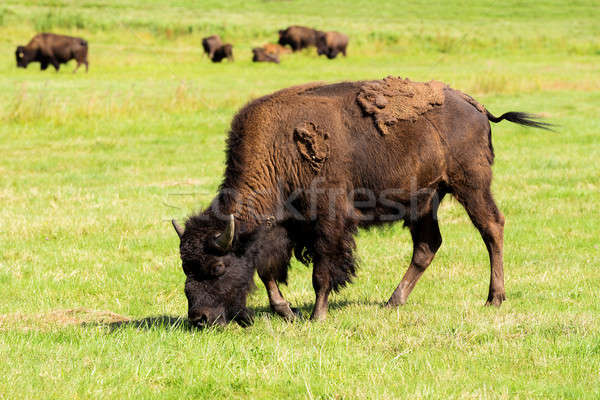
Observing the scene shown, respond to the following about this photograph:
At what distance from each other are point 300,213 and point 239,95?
18019 millimetres

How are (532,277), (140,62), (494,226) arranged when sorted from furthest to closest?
(140,62) → (532,277) → (494,226)

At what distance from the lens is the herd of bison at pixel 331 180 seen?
231 inches

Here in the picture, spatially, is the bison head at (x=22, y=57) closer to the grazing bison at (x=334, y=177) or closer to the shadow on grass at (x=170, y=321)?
the grazing bison at (x=334, y=177)

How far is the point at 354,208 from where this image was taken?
643 centimetres

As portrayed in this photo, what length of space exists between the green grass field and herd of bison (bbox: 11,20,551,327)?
431mm

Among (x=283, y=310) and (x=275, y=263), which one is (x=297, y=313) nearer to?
(x=283, y=310)

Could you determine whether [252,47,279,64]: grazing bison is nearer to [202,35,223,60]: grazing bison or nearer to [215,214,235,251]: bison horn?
[202,35,223,60]: grazing bison

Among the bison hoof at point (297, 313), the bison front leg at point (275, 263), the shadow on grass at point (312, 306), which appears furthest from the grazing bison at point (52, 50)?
the bison front leg at point (275, 263)

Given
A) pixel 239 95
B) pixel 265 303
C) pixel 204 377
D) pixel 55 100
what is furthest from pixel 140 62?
pixel 204 377

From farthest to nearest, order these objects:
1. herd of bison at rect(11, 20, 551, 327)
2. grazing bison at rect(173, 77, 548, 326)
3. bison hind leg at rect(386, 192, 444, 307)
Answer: bison hind leg at rect(386, 192, 444, 307) → grazing bison at rect(173, 77, 548, 326) → herd of bison at rect(11, 20, 551, 327)

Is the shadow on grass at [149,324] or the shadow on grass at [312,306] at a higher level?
the shadow on grass at [149,324]

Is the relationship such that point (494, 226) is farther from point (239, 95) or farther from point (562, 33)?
point (562, 33)

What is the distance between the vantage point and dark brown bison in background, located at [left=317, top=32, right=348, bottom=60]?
49.2 m

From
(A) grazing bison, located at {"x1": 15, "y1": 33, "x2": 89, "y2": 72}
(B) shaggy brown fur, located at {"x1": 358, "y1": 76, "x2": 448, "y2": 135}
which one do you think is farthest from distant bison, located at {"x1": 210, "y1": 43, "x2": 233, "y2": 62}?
(B) shaggy brown fur, located at {"x1": 358, "y1": 76, "x2": 448, "y2": 135}
